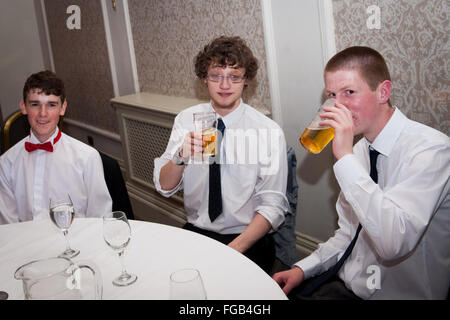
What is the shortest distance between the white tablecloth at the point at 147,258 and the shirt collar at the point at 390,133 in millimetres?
605

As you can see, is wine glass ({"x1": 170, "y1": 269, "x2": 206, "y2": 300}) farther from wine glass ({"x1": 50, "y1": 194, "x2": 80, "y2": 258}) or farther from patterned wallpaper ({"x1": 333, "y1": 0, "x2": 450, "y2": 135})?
patterned wallpaper ({"x1": 333, "y1": 0, "x2": 450, "y2": 135})

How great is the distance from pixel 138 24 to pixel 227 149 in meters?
1.74

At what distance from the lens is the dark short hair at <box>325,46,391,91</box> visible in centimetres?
138

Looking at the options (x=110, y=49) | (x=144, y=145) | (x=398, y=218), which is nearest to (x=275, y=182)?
(x=398, y=218)

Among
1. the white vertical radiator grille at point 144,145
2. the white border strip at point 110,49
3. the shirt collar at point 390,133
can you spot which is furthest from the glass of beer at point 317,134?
the white border strip at point 110,49

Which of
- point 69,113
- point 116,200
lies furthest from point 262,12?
point 69,113

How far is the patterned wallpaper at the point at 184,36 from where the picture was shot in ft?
7.50

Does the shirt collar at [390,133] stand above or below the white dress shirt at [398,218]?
above

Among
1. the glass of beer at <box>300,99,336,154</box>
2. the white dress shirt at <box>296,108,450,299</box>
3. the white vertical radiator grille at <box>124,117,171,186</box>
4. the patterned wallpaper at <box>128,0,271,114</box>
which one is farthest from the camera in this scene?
the white vertical radiator grille at <box>124,117,171,186</box>

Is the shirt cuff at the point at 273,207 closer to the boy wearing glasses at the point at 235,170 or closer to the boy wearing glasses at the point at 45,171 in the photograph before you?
the boy wearing glasses at the point at 235,170

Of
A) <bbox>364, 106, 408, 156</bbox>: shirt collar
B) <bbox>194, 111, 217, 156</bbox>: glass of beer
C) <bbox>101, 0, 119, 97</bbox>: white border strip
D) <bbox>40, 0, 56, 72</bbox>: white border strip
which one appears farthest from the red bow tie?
<bbox>40, 0, 56, 72</bbox>: white border strip

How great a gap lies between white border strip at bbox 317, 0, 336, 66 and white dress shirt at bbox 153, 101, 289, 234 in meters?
0.42

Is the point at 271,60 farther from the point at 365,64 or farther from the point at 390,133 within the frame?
the point at 390,133

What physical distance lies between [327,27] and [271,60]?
37cm
